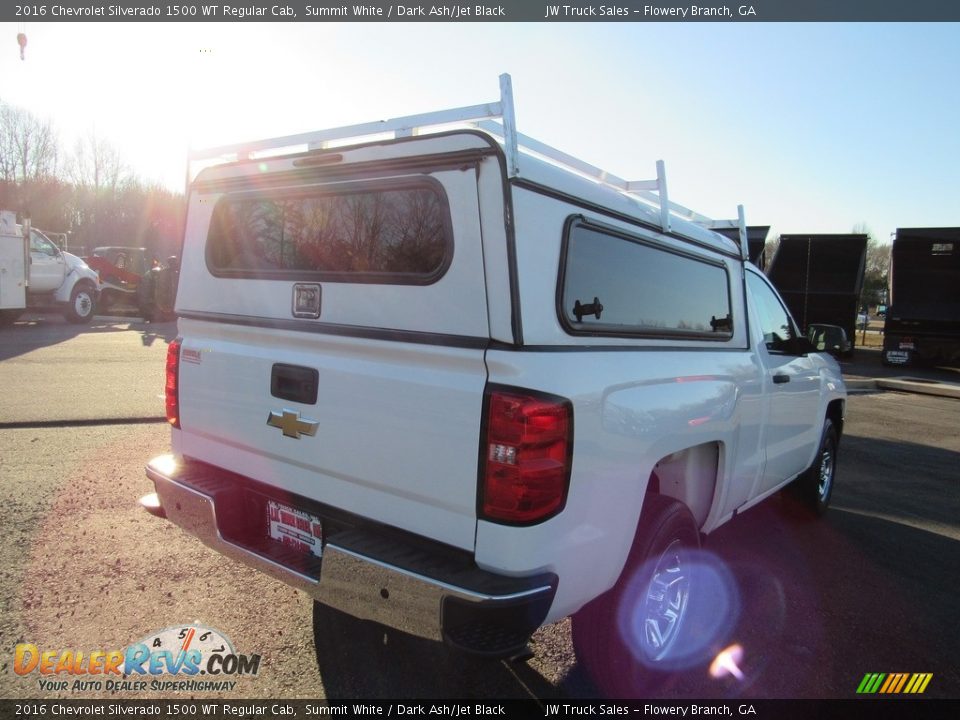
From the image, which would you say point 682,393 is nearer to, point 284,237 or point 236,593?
point 284,237

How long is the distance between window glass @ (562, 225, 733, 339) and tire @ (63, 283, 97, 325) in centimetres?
1752

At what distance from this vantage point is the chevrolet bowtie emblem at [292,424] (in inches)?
104

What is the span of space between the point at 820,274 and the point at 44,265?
19.7 metres

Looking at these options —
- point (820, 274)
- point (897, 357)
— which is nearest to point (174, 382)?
Answer: point (820, 274)

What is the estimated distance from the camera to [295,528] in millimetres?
2787

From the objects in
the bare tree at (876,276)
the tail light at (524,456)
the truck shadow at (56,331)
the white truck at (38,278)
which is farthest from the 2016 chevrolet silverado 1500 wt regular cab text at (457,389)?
the bare tree at (876,276)

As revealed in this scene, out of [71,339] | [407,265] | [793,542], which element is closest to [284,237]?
[407,265]

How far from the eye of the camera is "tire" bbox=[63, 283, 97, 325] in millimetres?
16547

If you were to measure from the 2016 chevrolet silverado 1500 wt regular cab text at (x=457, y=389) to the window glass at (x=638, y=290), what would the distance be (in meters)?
0.01

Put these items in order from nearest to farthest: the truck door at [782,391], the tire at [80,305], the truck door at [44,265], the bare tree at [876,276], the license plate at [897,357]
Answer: the truck door at [782,391] < the truck door at [44,265] < the tire at [80,305] < the license plate at [897,357] < the bare tree at [876,276]

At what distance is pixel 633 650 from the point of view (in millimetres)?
2598

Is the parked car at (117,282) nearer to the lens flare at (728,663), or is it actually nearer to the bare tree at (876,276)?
the lens flare at (728,663)

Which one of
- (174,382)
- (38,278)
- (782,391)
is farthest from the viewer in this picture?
(38,278)

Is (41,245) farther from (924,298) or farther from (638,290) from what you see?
(924,298)
